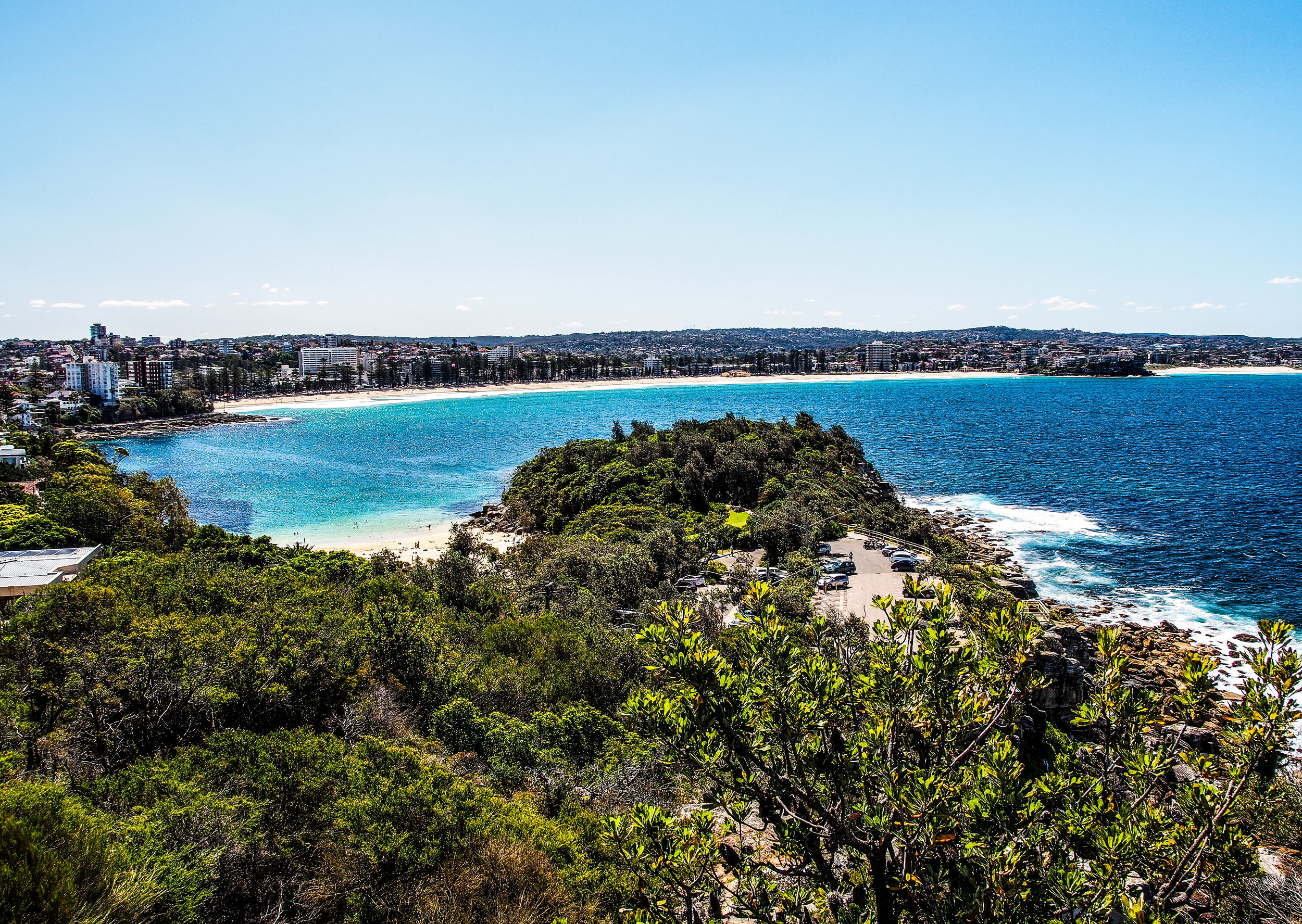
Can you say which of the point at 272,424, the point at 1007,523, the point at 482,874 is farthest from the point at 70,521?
the point at 272,424

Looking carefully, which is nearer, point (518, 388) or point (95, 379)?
point (95, 379)

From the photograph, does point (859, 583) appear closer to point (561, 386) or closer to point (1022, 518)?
point (1022, 518)

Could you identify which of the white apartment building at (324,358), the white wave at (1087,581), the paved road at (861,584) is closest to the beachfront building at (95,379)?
the white apartment building at (324,358)

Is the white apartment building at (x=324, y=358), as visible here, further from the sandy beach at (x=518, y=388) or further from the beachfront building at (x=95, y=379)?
the beachfront building at (x=95, y=379)

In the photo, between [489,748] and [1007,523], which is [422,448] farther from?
[489,748]

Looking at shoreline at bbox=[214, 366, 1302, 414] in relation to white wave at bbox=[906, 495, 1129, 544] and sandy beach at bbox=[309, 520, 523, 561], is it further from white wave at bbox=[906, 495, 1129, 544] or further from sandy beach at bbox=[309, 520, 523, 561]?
white wave at bbox=[906, 495, 1129, 544]

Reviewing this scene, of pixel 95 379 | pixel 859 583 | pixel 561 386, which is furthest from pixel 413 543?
pixel 561 386

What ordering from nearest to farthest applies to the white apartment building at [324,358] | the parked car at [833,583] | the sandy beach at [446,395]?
the parked car at [833,583], the sandy beach at [446,395], the white apartment building at [324,358]
